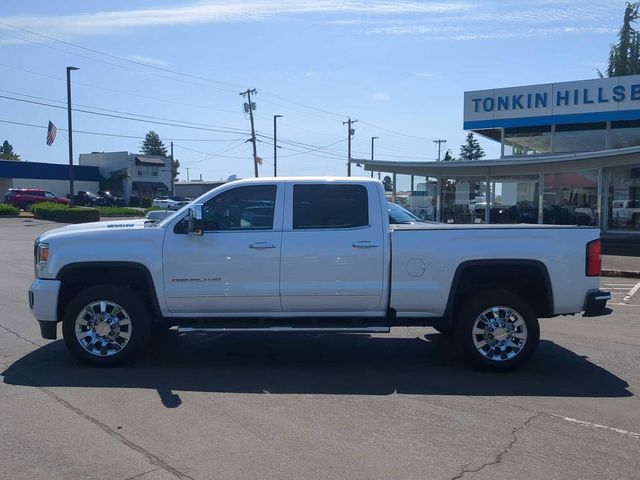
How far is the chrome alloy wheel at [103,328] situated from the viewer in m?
7.21

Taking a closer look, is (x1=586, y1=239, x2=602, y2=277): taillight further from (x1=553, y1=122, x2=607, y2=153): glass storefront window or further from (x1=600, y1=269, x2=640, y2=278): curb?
(x1=553, y1=122, x2=607, y2=153): glass storefront window

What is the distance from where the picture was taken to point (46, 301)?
7.19 m

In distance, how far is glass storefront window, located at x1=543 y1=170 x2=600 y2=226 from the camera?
25.4 metres

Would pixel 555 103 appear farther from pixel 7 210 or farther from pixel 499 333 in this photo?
pixel 7 210

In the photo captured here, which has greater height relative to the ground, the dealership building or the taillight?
the dealership building

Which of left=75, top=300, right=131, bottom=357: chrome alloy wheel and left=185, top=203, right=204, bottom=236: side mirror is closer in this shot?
left=185, top=203, right=204, bottom=236: side mirror

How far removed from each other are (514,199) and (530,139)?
14.7ft

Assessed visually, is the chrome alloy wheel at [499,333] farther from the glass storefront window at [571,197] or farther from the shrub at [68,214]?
the shrub at [68,214]

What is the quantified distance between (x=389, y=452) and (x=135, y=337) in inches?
134

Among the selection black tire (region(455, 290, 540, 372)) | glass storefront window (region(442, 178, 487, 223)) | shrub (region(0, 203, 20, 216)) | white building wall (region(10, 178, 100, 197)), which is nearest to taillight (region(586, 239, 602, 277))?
black tire (region(455, 290, 540, 372))

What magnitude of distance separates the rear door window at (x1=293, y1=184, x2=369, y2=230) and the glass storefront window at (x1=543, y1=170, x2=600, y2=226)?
65.4 feet

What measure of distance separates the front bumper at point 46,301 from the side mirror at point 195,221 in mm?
1577

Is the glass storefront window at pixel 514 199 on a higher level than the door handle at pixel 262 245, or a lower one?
higher

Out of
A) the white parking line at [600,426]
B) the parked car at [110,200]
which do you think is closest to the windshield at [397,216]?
the white parking line at [600,426]
